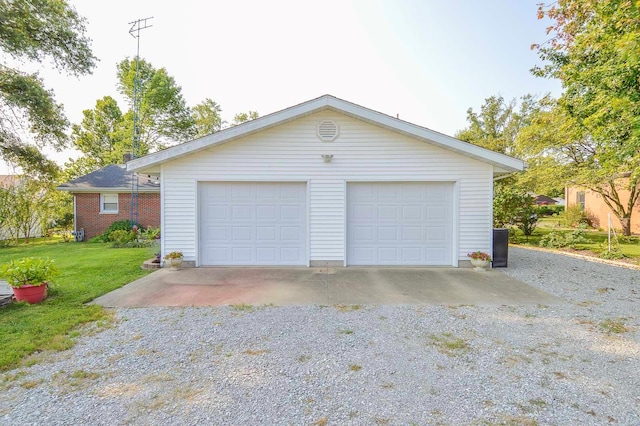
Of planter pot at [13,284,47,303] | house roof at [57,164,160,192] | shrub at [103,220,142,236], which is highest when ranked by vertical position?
house roof at [57,164,160,192]

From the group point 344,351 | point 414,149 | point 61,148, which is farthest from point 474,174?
point 61,148

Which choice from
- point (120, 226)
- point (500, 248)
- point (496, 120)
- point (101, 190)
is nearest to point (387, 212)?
point (500, 248)

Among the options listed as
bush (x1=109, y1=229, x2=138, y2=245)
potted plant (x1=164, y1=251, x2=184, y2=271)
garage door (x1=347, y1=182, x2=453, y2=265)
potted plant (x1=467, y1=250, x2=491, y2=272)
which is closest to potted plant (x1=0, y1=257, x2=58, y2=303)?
potted plant (x1=164, y1=251, x2=184, y2=271)

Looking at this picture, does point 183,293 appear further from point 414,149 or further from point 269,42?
point 269,42

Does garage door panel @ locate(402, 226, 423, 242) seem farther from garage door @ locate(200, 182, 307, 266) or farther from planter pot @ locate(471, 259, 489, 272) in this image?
garage door @ locate(200, 182, 307, 266)

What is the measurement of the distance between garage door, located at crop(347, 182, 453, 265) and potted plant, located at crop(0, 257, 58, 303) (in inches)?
Result: 236

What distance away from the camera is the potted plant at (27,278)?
15.9 ft

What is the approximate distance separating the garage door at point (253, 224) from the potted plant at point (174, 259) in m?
0.53

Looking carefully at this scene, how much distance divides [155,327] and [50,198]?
51.4ft

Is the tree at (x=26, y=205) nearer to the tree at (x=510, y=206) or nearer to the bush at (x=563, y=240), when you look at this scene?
the tree at (x=510, y=206)

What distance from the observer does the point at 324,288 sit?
5828 millimetres

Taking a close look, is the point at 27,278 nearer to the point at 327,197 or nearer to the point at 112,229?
the point at 327,197

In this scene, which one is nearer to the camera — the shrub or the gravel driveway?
the gravel driveway

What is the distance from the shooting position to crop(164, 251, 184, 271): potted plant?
7.33 meters
